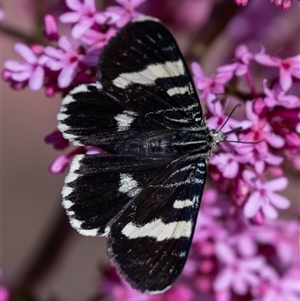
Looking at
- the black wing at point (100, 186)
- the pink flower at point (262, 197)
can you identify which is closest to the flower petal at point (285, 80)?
the pink flower at point (262, 197)

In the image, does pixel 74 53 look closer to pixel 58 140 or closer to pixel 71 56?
pixel 71 56

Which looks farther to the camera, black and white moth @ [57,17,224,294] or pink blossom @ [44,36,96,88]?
pink blossom @ [44,36,96,88]

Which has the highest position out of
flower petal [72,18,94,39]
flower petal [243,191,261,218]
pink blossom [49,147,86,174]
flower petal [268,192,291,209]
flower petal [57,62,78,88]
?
flower petal [72,18,94,39]

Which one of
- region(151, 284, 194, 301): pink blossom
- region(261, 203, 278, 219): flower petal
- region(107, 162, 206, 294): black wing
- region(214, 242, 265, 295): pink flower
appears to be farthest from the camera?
region(151, 284, 194, 301): pink blossom

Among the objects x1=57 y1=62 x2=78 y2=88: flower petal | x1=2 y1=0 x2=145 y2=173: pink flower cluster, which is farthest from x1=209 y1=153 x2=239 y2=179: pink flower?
x1=57 y1=62 x2=78 y2=88: flower petal

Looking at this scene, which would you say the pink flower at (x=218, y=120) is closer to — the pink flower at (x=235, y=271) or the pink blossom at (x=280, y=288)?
the pink flower at (x=235, y=271)

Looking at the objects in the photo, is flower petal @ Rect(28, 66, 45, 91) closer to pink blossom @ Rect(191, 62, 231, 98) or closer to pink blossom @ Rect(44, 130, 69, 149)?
pink blossom @ Rect(44, 130, 69, 149)

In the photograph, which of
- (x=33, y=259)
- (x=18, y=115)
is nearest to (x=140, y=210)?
(x=33, y=259)

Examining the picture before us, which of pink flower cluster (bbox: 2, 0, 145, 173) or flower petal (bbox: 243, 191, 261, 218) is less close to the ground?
pink flower cluster (bbox: 2, 0, 145, 173)
